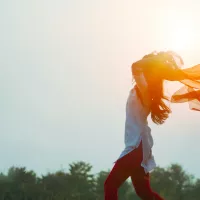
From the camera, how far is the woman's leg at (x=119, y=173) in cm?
650

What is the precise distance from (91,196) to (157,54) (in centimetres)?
7514

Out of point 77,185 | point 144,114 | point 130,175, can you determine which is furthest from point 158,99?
point 77,185

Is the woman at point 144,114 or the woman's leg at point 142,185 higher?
the woman at point 144,114

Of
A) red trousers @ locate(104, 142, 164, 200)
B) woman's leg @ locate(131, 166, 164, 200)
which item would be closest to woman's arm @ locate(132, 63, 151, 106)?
red trousers @ locate(104, 142, 164, 200)

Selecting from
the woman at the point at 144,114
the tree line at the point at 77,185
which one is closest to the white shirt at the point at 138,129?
the woman at the point at 144,114

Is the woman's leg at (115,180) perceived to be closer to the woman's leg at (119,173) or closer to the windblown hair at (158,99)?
the woman's leg at (119,173)

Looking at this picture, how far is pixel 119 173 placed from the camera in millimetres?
6531

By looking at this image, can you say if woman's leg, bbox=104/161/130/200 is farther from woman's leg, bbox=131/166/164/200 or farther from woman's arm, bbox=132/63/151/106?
woman's arm, bbox=132/63/151/106

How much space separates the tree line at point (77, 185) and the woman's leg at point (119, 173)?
68.0 m

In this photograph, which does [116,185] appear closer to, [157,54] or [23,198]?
[157,54]

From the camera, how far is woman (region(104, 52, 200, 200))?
6.61 metres

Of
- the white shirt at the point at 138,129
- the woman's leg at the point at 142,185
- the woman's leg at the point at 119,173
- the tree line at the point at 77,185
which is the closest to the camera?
the woman's leg at the point at 119,173

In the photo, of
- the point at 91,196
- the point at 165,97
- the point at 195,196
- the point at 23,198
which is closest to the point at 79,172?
the point at 91,196

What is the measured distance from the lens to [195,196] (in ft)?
254
